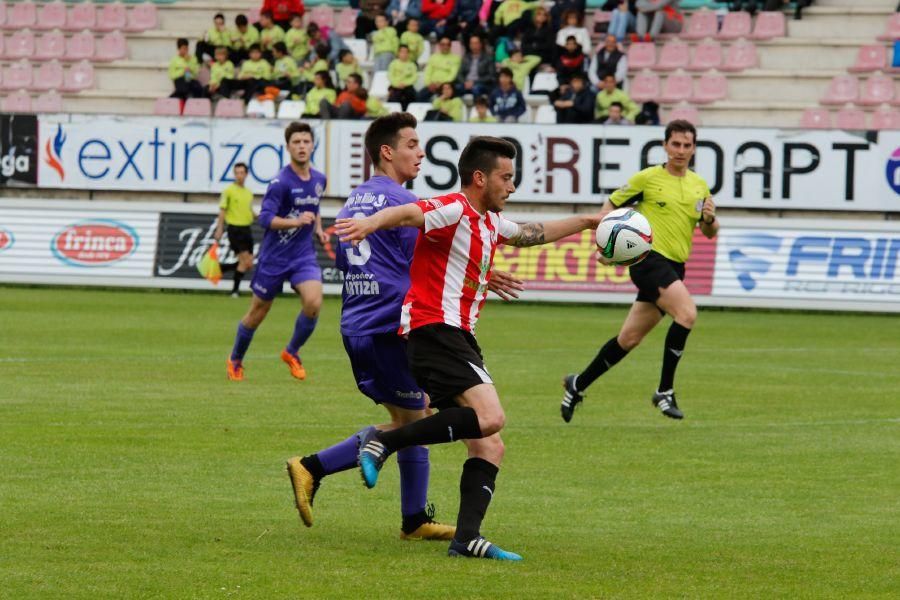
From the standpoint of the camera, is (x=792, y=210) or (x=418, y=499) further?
(x=792, y=210)

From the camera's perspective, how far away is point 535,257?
27.5 m

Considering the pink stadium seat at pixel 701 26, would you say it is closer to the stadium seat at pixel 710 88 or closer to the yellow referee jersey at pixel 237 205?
the stadium seat at pixel 710 88

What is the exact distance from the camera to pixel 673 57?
103ft

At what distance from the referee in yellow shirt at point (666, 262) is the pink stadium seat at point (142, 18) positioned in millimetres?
23690

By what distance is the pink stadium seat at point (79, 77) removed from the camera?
3462 cm

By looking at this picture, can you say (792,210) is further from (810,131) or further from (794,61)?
(794,61)

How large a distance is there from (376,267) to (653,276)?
551 centimetres

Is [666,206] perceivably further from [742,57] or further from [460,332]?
[742,57]

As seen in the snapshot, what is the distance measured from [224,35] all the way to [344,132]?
5.01 metres

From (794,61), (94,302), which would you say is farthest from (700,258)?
(94,302)

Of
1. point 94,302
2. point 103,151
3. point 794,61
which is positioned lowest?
point 94,302

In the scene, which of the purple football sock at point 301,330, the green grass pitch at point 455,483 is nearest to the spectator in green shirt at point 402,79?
the green grass pitch at point 455,483

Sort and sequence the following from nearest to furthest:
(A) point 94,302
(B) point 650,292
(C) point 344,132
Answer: (B) point 650,292 < (A) point 94,302 < (C) point 344,132

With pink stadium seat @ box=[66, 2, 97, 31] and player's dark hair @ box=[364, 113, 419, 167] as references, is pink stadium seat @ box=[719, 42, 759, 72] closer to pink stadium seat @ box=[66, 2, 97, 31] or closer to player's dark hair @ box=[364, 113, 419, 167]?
pink stadium seat @ box=[66, 2, 97, 31]
